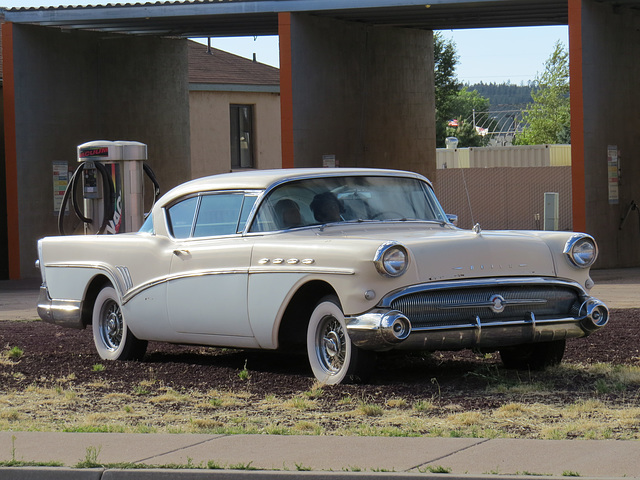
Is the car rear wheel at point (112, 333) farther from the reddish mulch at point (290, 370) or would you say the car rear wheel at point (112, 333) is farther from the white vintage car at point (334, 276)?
the reddish mulch at point (290, 370)

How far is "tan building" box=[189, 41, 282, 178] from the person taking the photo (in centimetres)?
3206

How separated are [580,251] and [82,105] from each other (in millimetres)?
17017

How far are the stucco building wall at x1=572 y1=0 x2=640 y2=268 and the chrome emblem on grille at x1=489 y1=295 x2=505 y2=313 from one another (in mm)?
11220

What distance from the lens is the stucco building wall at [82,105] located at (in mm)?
21328

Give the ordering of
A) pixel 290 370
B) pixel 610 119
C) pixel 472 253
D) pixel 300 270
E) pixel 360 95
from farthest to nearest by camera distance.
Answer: pixel 360 95 → pixel 610 119 → pixel 290 370 → pixel 300 270 → pixel 472 253

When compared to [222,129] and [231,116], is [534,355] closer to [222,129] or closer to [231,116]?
[222,129]

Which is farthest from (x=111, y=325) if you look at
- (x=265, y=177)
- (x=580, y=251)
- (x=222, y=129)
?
(x=222, y=129)

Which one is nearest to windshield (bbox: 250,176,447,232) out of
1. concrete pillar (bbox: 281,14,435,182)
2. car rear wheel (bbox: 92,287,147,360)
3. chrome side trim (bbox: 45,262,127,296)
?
chrome side trim (bbox: 45,262,127,296)

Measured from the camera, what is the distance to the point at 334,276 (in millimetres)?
7719

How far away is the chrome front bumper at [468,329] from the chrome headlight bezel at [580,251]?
17cm

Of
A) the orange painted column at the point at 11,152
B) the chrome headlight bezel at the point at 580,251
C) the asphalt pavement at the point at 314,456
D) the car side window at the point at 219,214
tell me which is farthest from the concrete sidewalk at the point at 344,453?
the orange painted column at the point at 11,152

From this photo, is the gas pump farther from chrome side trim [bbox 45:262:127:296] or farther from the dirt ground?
chrome side trim [bbox 45:262:127:296]

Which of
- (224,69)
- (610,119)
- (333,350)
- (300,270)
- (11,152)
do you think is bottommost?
(333,350)

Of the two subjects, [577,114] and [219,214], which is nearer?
[219,214]
